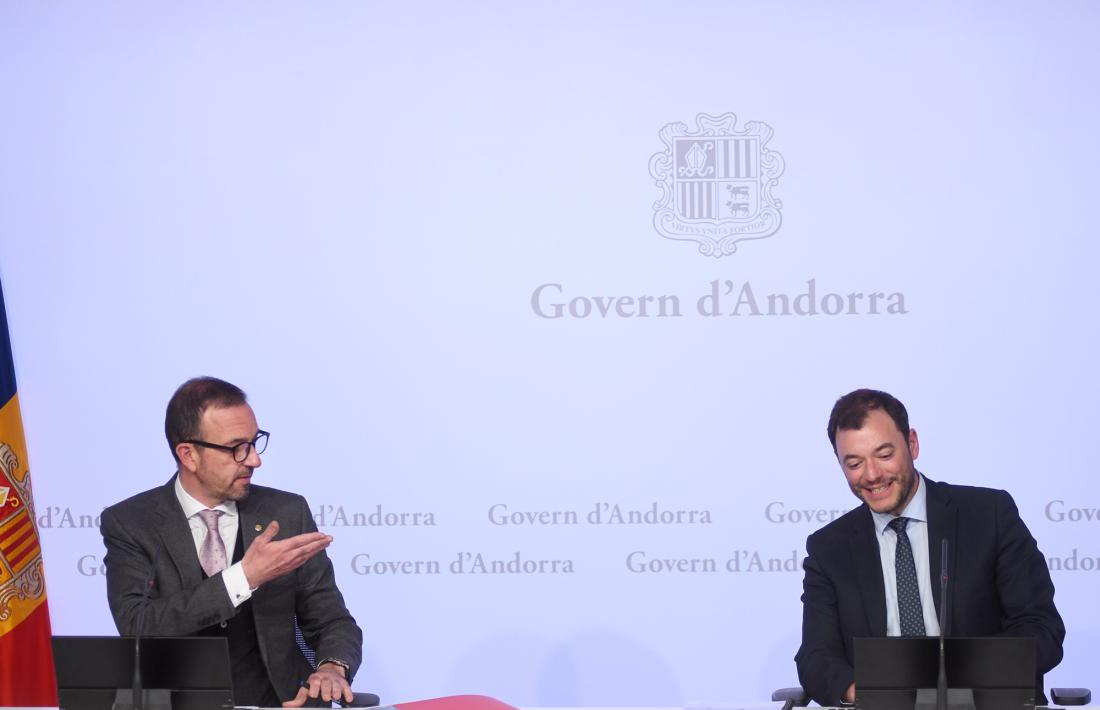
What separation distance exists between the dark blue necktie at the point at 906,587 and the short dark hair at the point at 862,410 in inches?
12.1

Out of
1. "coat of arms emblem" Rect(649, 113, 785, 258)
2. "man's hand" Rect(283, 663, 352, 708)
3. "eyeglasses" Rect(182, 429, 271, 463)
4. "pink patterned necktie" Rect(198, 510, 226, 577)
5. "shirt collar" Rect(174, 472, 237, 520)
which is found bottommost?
"man's hand" Rect(283, 663, 352, 708)

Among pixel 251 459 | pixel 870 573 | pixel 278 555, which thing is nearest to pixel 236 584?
pixel 278 555

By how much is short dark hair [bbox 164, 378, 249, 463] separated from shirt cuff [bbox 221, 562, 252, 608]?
449 millimetres

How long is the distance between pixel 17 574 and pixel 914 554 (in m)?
3.47

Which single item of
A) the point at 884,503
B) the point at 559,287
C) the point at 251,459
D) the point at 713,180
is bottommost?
the point at 884,503

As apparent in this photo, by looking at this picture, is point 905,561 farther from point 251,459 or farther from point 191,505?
point 191,505

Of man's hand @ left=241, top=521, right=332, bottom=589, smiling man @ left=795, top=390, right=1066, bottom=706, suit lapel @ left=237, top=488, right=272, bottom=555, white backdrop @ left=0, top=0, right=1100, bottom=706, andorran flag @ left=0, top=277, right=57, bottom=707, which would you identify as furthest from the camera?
andorran flag @ left=0, top=277, right=57, bottom=707

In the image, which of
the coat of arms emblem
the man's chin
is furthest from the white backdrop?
the man's chin

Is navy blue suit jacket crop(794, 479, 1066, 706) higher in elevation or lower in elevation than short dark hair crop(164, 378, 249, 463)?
lower

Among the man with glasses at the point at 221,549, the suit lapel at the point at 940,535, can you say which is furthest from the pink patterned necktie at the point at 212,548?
the suit lapel at the point at 940,535

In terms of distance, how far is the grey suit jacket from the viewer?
3.61 meters

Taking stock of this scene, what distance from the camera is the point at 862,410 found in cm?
363

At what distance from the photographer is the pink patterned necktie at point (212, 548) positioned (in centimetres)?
375

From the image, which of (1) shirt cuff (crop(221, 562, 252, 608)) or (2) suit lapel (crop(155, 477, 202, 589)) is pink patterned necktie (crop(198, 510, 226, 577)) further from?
(1) shirt cuff (crop(221, 562, 252, 608))
